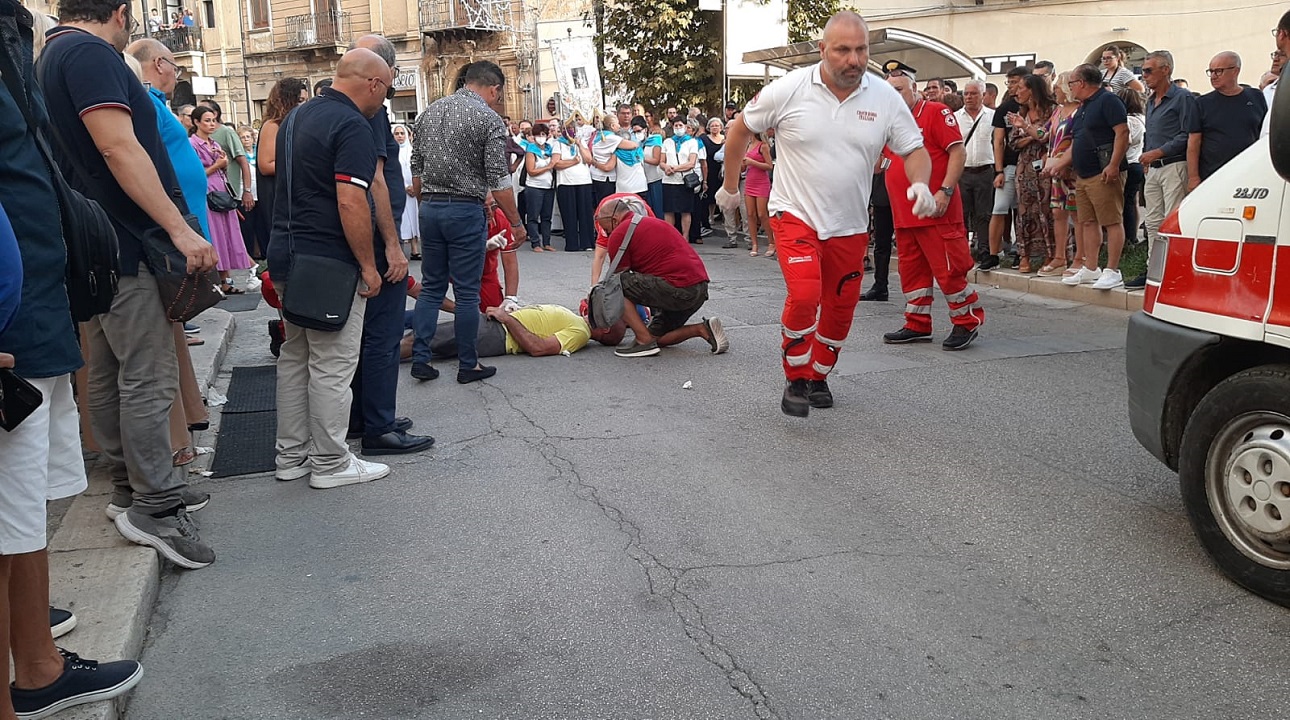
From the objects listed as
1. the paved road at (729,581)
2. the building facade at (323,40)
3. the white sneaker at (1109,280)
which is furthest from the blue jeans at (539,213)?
the building facade at (323,40)

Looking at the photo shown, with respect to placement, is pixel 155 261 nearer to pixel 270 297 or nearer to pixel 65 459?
pixel 65 459

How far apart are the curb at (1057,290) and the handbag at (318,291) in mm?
7201

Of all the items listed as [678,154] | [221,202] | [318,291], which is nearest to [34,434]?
[318,291]

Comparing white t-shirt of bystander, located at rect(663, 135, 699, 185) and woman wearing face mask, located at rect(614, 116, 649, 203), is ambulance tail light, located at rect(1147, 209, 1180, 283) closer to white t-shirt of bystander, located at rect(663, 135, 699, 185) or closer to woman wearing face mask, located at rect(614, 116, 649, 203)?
woman wearing face mask, located at rect(614, 116, 649, 203)

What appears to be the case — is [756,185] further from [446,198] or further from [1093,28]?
[1093,28]

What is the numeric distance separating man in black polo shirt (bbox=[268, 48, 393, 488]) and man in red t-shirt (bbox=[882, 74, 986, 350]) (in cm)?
416

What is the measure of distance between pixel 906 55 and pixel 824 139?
12266mm

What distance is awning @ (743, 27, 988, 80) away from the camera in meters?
15.5

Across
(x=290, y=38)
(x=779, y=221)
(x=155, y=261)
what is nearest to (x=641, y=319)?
(x=779, y=221)

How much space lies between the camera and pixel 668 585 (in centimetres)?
390

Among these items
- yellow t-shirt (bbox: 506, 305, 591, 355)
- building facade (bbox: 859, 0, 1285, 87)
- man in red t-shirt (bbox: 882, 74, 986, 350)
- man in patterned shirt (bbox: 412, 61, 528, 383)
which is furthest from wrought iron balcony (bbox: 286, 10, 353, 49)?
man in red t-shirt (bbox: 882, 74, 986, 350)

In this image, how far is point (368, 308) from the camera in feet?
17.9

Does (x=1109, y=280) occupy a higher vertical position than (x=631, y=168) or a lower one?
lower

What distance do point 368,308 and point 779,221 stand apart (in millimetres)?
2234
